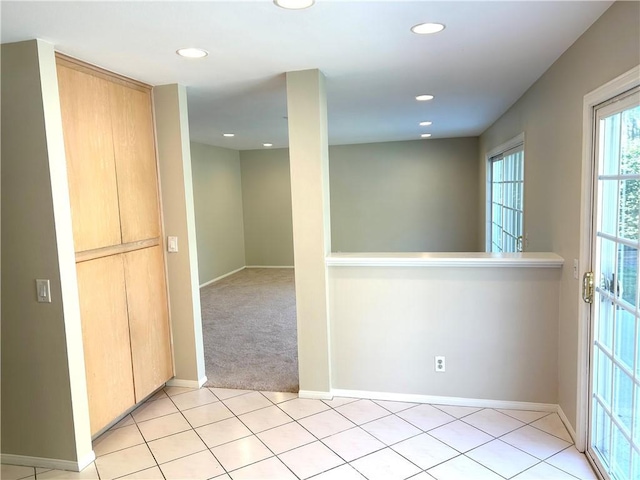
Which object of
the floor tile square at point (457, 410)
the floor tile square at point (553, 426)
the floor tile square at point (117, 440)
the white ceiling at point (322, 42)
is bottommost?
the floor tile square at point (457, 410)

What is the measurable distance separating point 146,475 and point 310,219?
5.87ft

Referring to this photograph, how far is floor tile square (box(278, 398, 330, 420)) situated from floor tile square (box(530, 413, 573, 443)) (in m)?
1.36

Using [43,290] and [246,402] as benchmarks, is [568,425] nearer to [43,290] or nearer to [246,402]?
[246,402]

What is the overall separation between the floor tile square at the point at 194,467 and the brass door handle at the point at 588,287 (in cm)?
216

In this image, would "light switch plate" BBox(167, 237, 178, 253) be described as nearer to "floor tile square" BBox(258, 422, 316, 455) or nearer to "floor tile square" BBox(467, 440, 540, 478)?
"floor tile square" BBox(258, 422, 316, 455)

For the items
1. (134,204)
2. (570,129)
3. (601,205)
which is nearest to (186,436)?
(134,204)

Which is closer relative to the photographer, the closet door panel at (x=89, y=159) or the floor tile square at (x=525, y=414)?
the closet door panel at (x=89, y=159)

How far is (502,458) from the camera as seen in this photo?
7.64 feet

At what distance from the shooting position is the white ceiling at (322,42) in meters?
1.88

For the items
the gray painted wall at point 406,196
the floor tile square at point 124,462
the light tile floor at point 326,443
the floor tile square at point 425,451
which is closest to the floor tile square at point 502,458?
the light tile floor at point 326,443

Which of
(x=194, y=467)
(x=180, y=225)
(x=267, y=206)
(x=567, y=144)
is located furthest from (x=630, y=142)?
(x=267, y=206)

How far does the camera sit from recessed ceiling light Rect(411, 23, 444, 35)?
2094mm

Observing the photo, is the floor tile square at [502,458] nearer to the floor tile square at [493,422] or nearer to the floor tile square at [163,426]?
the floor tile square at [493,422]

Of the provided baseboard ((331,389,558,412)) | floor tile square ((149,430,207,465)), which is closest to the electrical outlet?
baseboard ((331,389,558,412))
